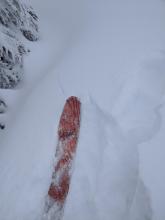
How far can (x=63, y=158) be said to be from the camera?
3.59 m

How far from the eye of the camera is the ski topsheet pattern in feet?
10.8

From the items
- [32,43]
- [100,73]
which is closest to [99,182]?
[100,73]

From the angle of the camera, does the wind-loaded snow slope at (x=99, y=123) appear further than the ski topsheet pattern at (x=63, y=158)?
No

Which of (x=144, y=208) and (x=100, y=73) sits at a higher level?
(x=100, y=73)

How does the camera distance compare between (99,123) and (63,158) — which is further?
(99,123)

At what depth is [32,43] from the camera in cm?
604

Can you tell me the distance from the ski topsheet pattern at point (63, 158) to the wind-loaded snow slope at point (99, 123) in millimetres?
77

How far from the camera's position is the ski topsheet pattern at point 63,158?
129 inches

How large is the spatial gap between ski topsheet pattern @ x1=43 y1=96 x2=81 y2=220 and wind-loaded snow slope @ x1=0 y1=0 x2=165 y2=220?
0.08 meters

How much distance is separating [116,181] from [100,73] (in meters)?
1.94

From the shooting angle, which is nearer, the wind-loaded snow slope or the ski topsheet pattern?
the wind-loaded snow slope

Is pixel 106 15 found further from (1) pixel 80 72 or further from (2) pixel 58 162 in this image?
(2) pixel 58 162

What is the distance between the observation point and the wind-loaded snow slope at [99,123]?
10.4 feet

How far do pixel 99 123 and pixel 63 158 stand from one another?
66cm
